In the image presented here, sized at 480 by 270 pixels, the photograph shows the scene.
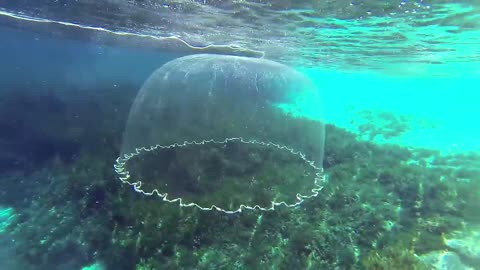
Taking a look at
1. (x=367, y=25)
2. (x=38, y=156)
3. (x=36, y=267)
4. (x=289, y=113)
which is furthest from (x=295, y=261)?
(x=38, y=156)

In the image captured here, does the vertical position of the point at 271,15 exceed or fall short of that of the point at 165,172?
it exceeds it

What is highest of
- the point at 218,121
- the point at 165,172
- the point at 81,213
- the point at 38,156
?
the point at 218,121

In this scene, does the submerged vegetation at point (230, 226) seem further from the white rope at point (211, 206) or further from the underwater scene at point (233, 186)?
the white rope at point (211, 206)

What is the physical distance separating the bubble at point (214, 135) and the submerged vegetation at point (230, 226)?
0.90 m

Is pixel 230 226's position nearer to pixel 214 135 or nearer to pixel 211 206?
pixel 211 206

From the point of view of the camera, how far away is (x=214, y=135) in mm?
7613

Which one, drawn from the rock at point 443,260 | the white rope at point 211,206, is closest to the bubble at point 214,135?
the white rope at point 211,206

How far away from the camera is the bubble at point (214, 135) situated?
598 centimetres

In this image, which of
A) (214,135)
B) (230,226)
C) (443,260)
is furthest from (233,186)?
(443,260)

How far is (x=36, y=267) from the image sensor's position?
21.1ft

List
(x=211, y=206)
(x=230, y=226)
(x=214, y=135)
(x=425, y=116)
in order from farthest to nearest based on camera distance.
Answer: (x=425, y=116)
(x=214, y=135)
(x=230, y=226)
(x=211, y=206)

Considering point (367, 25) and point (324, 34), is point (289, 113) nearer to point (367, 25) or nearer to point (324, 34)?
point (367, 25)

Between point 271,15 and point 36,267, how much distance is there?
10.4 meters

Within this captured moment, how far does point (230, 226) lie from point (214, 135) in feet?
7.80
